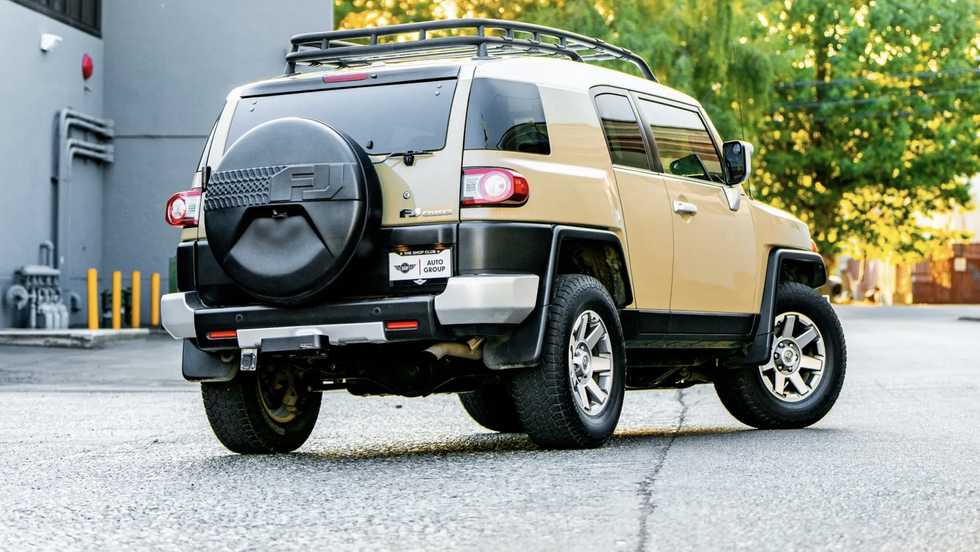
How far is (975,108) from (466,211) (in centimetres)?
4644

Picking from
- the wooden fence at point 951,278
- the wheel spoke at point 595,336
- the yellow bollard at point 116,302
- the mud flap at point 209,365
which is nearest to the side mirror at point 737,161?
the wheel spoke at point 595,336

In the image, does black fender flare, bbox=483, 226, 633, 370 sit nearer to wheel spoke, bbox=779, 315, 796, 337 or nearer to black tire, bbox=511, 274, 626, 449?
black tire, bbox=511, 274, 626, 449

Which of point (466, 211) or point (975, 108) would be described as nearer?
point (466, 211)

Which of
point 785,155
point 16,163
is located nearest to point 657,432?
point 16,163

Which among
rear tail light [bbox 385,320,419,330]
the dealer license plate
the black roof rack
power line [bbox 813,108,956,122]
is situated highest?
power line [bbox 813,108,956,122]

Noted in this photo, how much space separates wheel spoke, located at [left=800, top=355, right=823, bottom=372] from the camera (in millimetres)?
9008

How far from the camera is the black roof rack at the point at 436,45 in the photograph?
7285mm

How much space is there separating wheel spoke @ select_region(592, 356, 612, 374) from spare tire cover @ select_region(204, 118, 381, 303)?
1.33 metres

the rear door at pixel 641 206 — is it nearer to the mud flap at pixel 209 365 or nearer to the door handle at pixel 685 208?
the door handle at pixel 685 208

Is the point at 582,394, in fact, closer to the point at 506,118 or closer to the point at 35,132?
the point at 506,118

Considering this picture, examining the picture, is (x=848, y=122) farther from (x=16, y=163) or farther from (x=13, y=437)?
(x=13, y=437)

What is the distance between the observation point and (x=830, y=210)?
50.6 meters

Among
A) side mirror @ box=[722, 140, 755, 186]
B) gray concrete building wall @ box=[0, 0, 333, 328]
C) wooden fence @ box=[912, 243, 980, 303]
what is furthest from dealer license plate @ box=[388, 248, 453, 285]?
wooden fence @ box=[912, 243, 980, 303]

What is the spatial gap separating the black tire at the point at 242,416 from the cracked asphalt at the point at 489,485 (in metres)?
0.17
